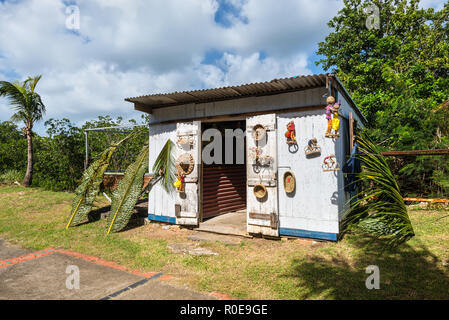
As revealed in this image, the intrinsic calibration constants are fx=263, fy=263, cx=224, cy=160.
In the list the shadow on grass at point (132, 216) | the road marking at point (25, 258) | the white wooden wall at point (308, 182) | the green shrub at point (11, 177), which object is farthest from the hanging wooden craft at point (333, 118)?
the green shrub at point (11, 177)

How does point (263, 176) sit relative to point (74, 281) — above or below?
above

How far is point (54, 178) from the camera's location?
43.9ft

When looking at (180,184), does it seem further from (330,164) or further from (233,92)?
(330,164)

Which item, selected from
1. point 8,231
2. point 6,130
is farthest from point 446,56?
point 6,130

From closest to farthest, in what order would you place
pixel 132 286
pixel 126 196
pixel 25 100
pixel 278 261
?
1. pixel 132 286
2. pixel 278 261
3. pixel 126 196
4. pixel 25 100

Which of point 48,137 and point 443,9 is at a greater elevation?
point 443,9

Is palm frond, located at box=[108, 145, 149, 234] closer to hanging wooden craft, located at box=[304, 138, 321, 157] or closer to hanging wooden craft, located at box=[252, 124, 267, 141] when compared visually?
hanging wooden craft, located at box=[252, 124, 267, 141]

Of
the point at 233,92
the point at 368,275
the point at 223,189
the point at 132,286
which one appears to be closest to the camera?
the point at 132,286

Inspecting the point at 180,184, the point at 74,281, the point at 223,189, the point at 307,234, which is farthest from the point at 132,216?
the point at 307,234

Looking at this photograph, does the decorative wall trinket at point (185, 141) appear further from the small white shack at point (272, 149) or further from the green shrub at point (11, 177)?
the green shrub at point (11, 177)

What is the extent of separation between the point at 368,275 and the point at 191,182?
4.29 metres

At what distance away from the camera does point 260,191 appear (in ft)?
19.6

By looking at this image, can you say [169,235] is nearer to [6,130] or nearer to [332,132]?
[332,132]

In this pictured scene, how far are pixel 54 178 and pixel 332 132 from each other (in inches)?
535
